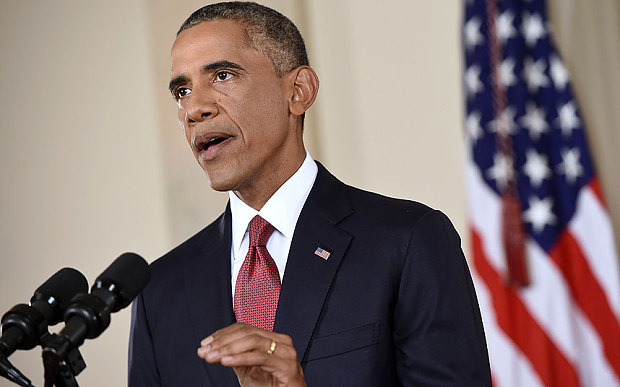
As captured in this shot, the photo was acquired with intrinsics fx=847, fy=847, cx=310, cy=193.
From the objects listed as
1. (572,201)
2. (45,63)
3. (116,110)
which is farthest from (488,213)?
(45,63)

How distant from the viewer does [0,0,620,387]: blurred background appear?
148 inches

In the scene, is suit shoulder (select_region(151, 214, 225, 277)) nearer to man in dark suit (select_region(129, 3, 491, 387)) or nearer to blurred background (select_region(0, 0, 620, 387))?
man in dark suit (select_region(129, 3, 491, 387))

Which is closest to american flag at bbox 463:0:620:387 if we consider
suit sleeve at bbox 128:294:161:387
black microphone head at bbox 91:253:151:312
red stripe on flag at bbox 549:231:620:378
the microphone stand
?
red stripe on flag at bbox 549:231:620:378

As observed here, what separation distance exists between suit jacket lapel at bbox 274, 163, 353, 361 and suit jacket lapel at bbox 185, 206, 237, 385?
0.13m

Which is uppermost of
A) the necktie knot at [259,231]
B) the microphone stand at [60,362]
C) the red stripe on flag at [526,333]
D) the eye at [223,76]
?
the eye at [223,76]

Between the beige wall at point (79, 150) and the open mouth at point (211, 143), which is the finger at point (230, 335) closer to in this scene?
the open mouth at point (211, 143)

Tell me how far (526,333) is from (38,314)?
8.15 feet

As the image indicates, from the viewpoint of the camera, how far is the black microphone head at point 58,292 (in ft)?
4.11

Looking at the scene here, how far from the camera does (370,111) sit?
389cm

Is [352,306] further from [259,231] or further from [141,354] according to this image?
[141,354]

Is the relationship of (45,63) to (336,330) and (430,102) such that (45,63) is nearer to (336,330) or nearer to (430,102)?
(430,102)

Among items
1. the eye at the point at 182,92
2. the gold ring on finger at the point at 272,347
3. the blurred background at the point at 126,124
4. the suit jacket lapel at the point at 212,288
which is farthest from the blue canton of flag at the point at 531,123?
the gold ring on finger at the point at 272,347

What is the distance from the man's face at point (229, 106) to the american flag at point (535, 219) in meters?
1.74

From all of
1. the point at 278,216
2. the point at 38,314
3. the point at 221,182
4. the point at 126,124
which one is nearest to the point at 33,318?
the point at 38,314
